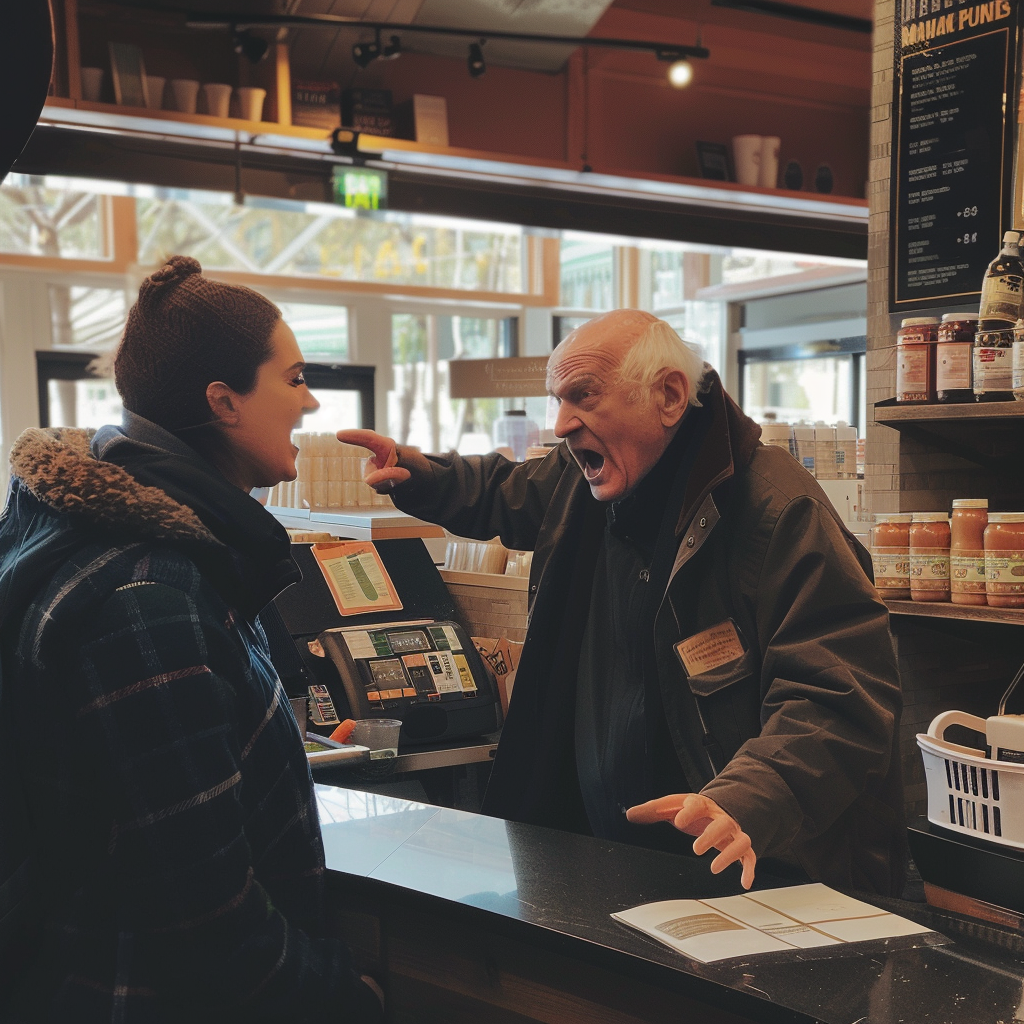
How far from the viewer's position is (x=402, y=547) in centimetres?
333

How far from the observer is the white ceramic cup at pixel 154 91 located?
4.68 metres

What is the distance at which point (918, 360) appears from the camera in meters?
2.37

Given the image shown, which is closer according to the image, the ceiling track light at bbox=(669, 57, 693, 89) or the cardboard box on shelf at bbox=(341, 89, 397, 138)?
the cardboard box on shelf at bbox=(341, 89, 397, 138)

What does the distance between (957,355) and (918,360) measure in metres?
0.09

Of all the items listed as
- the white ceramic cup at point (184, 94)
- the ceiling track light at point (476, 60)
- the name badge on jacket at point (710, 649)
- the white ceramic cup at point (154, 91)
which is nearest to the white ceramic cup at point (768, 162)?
the ceiling track light at point (476, 60)

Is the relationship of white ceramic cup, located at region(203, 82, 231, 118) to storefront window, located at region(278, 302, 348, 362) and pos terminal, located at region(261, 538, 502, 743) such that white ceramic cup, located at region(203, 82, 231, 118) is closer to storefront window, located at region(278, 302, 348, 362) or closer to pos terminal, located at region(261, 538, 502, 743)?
pos terminal, located at region(261, 538, 502, 743)

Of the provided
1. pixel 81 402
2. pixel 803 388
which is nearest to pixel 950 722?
pixel 81 402

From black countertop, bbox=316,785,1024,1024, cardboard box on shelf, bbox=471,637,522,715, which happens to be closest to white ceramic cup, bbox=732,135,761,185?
cardboard box on shelf, bbox=471,637,522,715

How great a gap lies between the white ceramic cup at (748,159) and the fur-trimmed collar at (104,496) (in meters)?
5.39

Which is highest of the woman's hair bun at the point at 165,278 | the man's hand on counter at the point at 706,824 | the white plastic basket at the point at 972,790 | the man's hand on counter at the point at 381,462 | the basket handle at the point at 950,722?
the woman's hair bun at the point at 165,278

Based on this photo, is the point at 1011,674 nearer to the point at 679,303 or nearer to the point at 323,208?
the point at 323,208

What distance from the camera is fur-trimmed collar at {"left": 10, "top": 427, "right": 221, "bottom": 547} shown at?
124 cm

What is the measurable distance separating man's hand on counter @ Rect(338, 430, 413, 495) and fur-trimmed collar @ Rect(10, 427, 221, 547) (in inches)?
41.6

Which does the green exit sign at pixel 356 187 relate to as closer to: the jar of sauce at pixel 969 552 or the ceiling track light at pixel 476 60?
the ceiling track light at pixel 476 60
